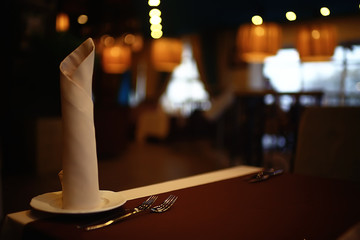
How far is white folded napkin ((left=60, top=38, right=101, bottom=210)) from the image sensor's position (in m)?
0.75

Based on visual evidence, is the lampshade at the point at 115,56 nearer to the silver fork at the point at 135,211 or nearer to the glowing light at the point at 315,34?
the glowing light at the point at 315,34

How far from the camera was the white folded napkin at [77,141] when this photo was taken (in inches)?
29.5

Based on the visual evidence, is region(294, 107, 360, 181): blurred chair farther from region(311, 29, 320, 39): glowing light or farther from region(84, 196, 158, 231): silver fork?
region(311, 29, 320, 39): glowing light

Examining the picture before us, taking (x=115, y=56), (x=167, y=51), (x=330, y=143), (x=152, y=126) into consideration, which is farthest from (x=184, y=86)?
(x=330, y=143)

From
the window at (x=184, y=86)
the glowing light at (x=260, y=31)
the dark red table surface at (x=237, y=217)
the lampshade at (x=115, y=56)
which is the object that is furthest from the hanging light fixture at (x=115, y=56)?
the dark red table surface at (x=237, y=217)

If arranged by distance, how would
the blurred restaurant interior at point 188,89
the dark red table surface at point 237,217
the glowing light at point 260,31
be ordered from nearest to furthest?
1. the dark red table surface at point 237,217
2. the blurred restaurant interior at point 188,89
3. the glowing light at point 260,31

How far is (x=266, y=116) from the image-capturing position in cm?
437

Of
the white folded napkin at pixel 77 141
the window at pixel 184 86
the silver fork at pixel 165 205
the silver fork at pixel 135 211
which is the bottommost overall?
the silver fork at pixel 165 205

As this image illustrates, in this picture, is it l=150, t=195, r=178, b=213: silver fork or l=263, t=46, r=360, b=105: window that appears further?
l=263, t=46, r=360, b=105: window

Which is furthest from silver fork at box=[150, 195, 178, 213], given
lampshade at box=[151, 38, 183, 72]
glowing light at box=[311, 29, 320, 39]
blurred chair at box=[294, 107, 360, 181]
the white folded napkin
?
lampshade at box=[151, 38, 183, 72]

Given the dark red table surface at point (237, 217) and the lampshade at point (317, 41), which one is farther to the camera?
the lampshade at point (317, 41)

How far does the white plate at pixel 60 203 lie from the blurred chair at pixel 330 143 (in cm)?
116

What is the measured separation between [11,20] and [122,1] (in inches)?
89.5

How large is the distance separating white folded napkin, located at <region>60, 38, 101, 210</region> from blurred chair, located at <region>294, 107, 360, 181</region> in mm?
1271
